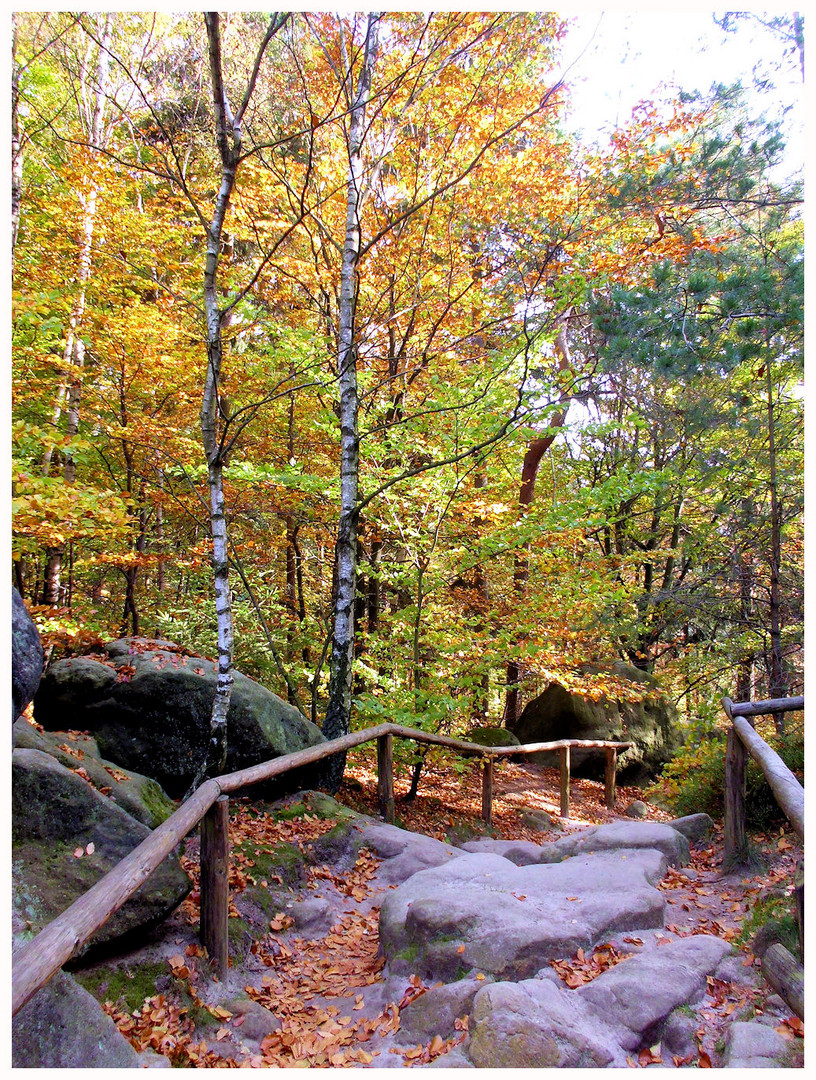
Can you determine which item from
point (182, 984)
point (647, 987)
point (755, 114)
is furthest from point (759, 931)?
point (755, 114)

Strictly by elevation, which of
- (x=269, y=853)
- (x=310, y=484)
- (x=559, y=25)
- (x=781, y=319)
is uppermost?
(x=559, y=25)

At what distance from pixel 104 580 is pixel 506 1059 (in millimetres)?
12516

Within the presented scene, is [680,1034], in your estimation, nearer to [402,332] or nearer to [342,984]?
[342,984]

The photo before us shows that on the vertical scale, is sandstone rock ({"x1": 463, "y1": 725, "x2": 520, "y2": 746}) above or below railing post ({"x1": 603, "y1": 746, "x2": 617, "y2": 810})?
above

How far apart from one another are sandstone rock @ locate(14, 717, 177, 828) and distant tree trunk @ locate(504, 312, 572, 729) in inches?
211

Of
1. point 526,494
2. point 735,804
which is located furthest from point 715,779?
point 526,494

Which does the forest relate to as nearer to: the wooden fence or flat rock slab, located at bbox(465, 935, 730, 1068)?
the wooden fence

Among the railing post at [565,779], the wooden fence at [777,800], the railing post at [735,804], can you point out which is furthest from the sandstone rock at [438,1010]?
the railing post at [565,779]

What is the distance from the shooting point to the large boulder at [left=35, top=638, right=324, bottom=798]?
206 inches

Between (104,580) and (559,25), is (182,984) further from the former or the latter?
(104,580)

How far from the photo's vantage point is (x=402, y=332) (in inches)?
359

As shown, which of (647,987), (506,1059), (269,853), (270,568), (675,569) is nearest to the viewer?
(506,1059)

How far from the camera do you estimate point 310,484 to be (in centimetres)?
721

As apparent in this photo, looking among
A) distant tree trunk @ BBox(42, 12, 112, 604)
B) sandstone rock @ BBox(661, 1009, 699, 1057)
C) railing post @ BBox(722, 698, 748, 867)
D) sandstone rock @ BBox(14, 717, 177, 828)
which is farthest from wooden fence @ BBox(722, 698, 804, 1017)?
distant tree trunk @ BBox(42, 12, 112, 604)
